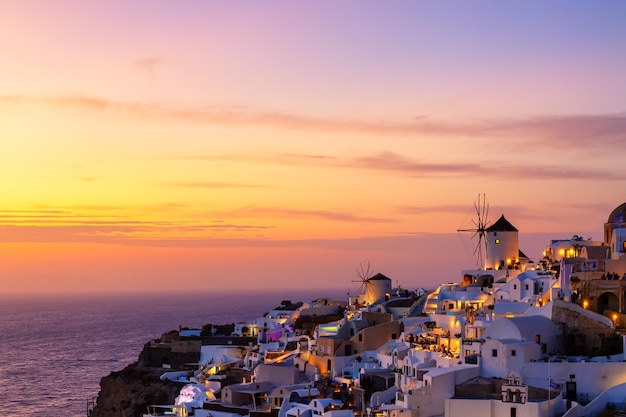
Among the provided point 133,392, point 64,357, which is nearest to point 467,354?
point 133,392

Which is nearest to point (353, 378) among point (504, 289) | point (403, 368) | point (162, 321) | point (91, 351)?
point (403, 368)

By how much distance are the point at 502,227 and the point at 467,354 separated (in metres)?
17.4

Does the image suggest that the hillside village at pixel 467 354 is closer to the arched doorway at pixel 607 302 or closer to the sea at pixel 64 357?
the arched doorway at pixel 607 302

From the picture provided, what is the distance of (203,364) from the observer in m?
59.9

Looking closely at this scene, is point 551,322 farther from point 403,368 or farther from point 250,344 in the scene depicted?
point 250,344

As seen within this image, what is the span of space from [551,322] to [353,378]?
10.1 m

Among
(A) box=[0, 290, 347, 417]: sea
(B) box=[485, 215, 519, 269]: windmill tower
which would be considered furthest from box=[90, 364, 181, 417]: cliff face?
(B) box=[485, 215, 519, 269]: windmill tower

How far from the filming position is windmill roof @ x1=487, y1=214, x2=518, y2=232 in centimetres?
5238

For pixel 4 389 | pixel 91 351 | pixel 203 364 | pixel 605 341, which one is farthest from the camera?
pixel 91 351

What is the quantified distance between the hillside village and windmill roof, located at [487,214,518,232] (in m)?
0.09

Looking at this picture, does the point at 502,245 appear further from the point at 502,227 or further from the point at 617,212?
the point at 617,212

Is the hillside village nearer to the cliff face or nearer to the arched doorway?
the arched doorway

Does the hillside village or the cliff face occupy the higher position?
the hillside village

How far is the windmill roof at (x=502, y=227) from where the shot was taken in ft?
172
